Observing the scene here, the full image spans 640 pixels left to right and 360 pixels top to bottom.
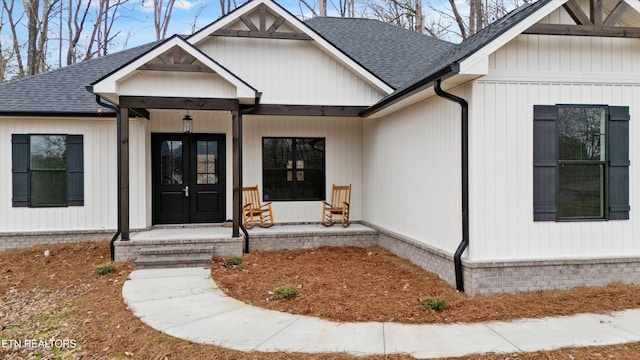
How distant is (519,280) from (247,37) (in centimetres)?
656

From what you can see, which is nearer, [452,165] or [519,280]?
[519,280]

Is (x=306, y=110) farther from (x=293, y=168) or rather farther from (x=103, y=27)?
(x=103, y=27)

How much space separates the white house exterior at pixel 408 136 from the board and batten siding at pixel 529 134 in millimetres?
18

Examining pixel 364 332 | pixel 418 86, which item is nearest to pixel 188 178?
pixel 418 86

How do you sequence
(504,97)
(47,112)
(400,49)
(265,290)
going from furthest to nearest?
(400,49)
(47,112)
(265,290)
(504,97)

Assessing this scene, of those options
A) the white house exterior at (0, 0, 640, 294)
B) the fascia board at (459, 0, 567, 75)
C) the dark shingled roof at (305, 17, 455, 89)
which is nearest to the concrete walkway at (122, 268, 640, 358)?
the white house exterior at (0, 0, 640, 294)

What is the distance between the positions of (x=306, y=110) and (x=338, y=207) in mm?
2293

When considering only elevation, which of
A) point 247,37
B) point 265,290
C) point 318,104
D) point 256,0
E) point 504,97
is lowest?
point 265,290

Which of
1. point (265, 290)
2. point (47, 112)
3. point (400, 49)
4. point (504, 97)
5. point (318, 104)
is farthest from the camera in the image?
point (400, 49)

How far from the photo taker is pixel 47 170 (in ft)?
27.1

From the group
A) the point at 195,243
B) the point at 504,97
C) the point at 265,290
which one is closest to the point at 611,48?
the point at 504,97

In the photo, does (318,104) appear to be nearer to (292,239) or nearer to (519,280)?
(292,239)

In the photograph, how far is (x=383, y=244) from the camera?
8.07 metres

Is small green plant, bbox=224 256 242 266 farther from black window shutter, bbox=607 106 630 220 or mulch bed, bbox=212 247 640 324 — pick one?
black window shutter, bbox=607 106 630 220
